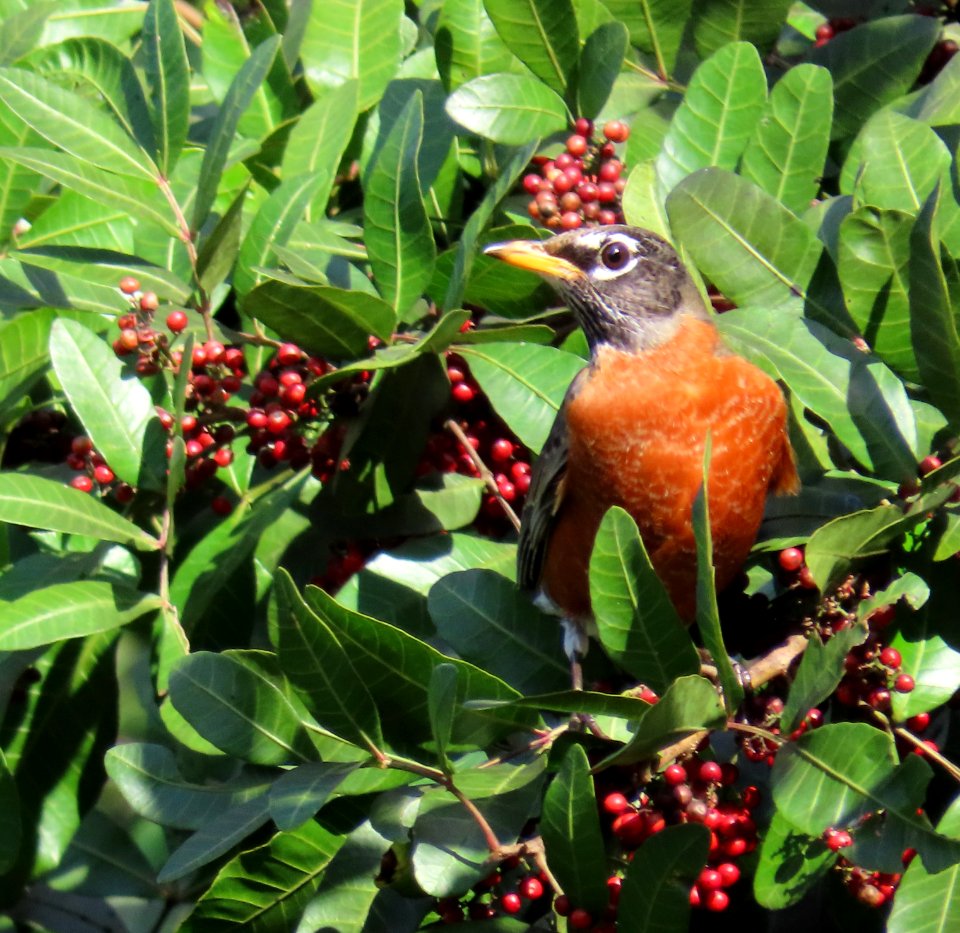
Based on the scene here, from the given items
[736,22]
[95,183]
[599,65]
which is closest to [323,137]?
[95,183]

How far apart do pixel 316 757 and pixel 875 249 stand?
4.15 feet

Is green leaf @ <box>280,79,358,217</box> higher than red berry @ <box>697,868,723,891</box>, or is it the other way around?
green leaf @ <box>280,79,358,217</box>

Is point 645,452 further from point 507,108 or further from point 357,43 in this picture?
point 357,43

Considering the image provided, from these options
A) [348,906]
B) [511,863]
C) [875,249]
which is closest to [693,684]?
[511,863]

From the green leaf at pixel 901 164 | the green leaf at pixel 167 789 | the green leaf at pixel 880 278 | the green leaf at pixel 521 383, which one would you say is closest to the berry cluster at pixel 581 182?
the green leaf at pixel 521 383

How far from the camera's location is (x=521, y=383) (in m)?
2.60

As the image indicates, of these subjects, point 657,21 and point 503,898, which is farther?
point 657,21

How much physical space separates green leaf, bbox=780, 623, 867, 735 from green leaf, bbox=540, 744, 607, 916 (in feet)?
1.03

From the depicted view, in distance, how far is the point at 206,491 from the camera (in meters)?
2.86

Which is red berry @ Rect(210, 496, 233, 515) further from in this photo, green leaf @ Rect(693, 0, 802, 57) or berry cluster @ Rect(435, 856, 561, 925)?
green leaf @ Rect(693, 0, 802, 57)

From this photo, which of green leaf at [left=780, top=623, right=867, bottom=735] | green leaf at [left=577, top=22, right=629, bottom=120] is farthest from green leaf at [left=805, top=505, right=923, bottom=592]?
green leaf at [left=577, top=22, right=629, bottom=120]

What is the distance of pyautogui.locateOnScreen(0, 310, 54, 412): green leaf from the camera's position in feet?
9.11

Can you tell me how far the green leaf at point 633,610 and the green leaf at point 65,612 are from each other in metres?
0.94

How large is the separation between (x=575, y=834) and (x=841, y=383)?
0.96m
